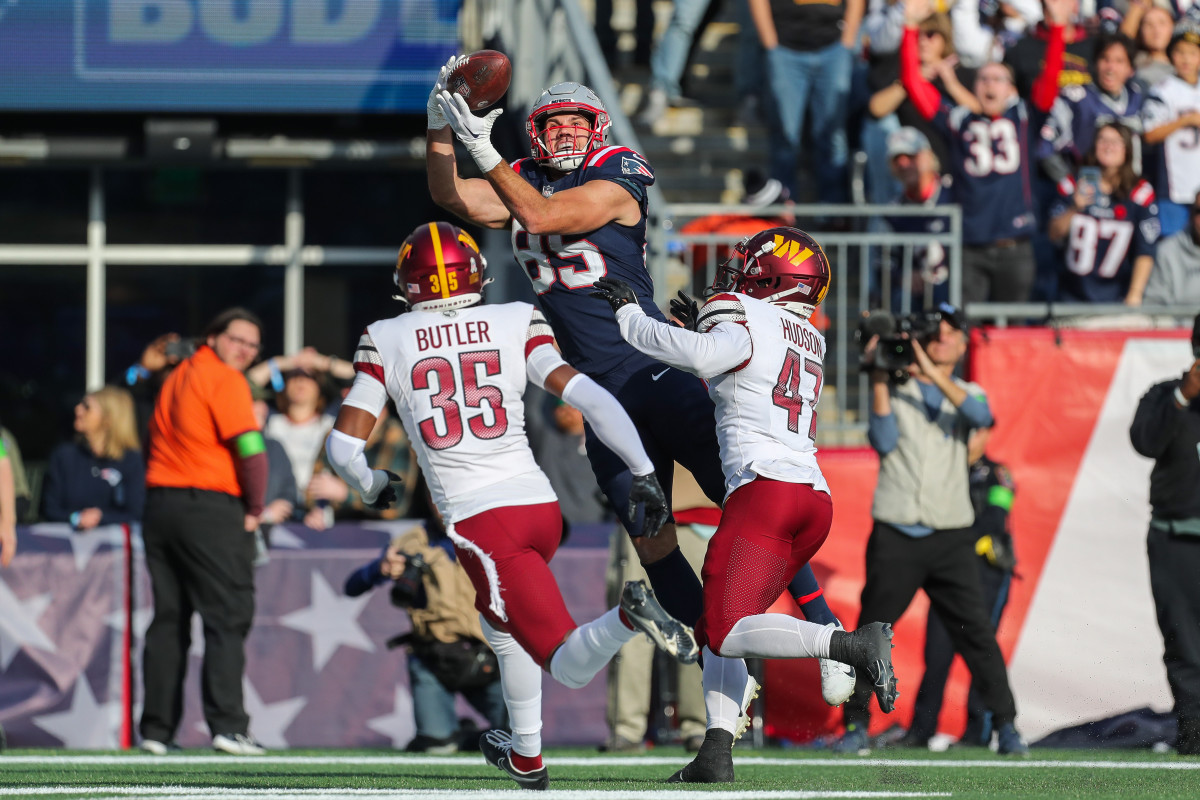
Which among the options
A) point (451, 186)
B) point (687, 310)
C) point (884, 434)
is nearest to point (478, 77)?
point (451, 186)

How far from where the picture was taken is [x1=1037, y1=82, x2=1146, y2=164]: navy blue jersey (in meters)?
10.2

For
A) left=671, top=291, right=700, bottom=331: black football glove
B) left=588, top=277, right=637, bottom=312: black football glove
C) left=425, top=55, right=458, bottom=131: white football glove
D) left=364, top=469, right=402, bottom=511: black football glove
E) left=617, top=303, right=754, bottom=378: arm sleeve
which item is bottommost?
left=364, top=469, right=402, bottom=511: black football glove

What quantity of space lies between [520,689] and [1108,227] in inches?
208

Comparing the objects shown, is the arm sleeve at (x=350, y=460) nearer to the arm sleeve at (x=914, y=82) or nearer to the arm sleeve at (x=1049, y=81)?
the arm sleeve at (x=914, y=82)

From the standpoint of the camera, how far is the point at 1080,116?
1023 cm

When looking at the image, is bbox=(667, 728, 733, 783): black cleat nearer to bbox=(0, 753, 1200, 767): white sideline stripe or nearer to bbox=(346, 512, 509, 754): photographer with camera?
bbox=(0, 753, 1200, 767): white sideline stripe

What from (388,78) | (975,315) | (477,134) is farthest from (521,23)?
(477,134)

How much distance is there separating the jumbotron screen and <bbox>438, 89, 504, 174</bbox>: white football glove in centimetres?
602

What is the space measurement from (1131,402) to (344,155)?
5433 mm

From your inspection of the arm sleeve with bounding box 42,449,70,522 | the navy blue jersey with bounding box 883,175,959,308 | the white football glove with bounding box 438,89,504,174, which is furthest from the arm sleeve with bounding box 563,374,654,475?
the arm sleeve with bounding box 42,449,70,522

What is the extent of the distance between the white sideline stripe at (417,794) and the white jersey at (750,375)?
97 centimetres

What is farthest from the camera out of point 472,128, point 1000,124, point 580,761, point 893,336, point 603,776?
point 1000,124

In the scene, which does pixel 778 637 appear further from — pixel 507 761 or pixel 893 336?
pixel 893 336

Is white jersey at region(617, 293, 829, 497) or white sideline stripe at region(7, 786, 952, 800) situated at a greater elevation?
white jersey at region(617, 293, 829, 497)
